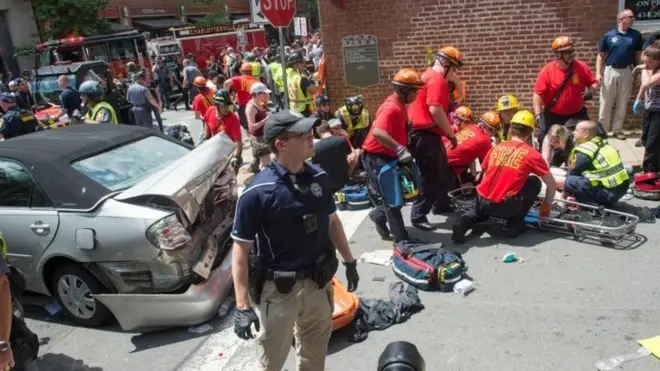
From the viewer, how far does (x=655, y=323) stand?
391 centimetres

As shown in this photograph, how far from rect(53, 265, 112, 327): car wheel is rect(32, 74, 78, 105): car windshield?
34.6 feet

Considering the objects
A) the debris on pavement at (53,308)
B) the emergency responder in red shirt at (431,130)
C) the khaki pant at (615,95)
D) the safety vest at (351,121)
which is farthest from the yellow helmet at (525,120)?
the debris on pavement at (53,308)

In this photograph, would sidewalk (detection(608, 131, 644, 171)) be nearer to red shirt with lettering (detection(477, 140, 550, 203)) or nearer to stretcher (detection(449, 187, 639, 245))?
stretcher (detection(449, 187, 639, 245))

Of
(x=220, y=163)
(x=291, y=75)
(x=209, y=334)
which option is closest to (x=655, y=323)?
(x=209, y=334)

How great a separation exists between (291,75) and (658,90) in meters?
5.63

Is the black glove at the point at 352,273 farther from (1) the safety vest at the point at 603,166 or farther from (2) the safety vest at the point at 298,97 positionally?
(2) the safety vest at the point at 298,97

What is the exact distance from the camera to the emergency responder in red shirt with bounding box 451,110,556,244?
5.25 metres

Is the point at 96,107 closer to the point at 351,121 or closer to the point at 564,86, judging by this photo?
the point at 351,121

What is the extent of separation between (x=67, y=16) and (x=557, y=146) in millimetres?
29987

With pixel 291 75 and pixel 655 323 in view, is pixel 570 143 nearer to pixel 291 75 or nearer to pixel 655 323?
pixel 655 323

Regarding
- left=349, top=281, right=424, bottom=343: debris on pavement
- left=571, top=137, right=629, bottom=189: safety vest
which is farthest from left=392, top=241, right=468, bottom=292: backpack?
left=571, top=137, right=629, bottom=189: safety vest

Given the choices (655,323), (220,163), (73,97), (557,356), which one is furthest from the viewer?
(73,97)

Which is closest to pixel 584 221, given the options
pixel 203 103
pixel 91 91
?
pixel 203 103

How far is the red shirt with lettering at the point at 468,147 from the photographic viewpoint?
6.40m
